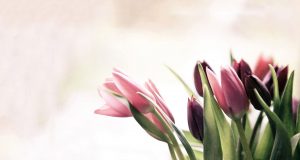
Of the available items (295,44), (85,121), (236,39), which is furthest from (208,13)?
(85,121)

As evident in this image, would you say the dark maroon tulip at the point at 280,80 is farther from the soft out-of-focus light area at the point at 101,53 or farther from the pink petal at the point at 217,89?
the soft out-of-focus light area at the point at 101,53

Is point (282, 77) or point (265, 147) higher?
point (282, 77)

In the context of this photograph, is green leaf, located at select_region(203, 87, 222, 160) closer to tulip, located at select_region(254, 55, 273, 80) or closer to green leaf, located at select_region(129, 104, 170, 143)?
green leaf, located at select_region(129, 104, 170, 143)

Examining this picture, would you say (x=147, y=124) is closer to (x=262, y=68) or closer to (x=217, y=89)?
(x=217, y=89)

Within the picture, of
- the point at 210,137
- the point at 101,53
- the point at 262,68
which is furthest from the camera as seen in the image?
the point at 101,53

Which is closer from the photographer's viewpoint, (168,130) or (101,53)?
(168,130)

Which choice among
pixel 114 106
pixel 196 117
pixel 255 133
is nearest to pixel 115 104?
pixel 114 106

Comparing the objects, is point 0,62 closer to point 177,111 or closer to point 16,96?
point 16,96
